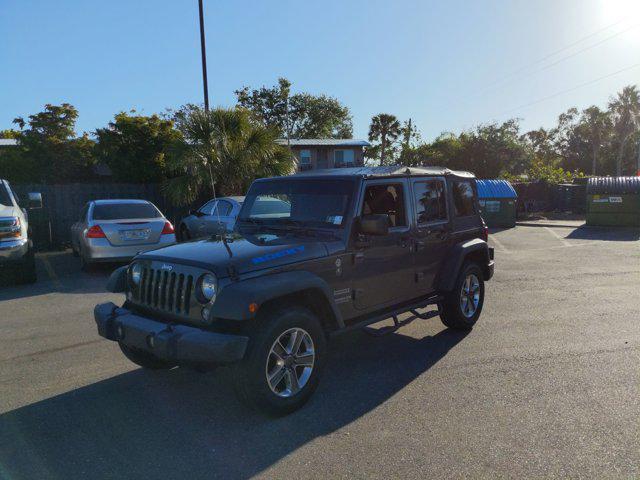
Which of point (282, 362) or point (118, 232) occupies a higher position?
point (118, 232)

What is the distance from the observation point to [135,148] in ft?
62.8

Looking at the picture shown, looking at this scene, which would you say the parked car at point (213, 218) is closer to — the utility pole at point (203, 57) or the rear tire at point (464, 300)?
the rear tire at point (464, 300)

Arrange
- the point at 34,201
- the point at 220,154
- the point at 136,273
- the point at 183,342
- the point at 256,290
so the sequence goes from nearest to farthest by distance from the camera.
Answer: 1. the point at 183,342
2. the point at 256,290
3. the point at 136,273
4. the point at 34,201
5. the point at 220,154

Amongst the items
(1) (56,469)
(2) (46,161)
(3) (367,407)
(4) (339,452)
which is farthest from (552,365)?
(2) (46,161)

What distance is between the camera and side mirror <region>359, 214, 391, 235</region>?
13.2 feet

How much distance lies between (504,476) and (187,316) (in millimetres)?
2324

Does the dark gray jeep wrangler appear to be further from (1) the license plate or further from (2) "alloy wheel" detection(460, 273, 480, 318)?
(1) the license plate

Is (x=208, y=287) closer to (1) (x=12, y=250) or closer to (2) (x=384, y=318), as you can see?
(2) (x=384, y=318)

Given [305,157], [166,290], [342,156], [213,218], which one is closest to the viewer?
[166,290]

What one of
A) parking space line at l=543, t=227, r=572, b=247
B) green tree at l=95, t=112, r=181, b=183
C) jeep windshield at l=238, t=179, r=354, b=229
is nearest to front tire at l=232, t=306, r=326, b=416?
jeep windshield at l=238, t=179, r=354, b=229

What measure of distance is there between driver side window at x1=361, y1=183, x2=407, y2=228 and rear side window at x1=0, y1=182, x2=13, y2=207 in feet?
23.2

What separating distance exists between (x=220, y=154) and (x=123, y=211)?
5.76m

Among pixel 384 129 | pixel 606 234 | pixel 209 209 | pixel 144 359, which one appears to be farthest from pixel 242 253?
pixel 384 129

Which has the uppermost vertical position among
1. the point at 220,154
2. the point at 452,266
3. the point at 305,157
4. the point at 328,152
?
the point at 328,152
